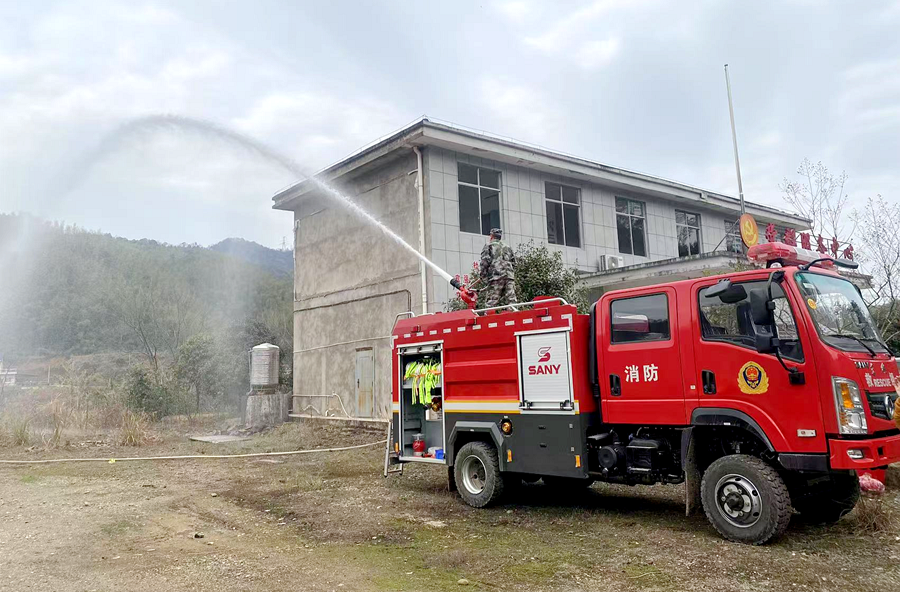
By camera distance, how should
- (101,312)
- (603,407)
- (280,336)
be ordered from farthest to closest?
(101,312), (280,336), (603,407)

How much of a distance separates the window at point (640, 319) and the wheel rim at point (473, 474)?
2.62 metres

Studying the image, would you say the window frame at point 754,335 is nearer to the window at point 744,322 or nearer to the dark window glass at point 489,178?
the window at point 744,322

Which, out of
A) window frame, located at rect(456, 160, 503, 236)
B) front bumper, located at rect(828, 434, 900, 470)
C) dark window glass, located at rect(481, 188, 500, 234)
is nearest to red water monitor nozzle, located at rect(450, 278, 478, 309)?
front bumper, located at rect(828, 434, 900, 470)

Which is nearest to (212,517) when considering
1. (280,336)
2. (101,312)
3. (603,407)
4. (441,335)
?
(441,335)

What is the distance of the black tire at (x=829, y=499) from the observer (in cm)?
622

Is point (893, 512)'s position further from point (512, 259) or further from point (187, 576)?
point (187, 576)

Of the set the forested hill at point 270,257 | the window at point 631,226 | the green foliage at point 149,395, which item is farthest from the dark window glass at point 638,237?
the forested hill at point 270,257

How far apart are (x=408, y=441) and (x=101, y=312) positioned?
4308 centimetres

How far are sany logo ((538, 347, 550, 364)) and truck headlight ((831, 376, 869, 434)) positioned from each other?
2970mm

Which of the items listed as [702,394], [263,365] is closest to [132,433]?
[263,365]

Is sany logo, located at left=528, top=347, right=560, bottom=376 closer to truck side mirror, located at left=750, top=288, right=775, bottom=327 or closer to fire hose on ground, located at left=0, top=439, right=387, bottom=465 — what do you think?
truck side mirror, located at left=750, top=288, right=775, bottom=327

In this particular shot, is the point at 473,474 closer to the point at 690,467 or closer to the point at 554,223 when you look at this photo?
the point at 690,467

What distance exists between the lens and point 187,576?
17.8ft

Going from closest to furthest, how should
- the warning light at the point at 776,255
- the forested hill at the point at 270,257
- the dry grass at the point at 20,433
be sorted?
the warning light at the point at 776,255 < the dry grass at the point at 20,433 < the forested hill at the point at 270,257
